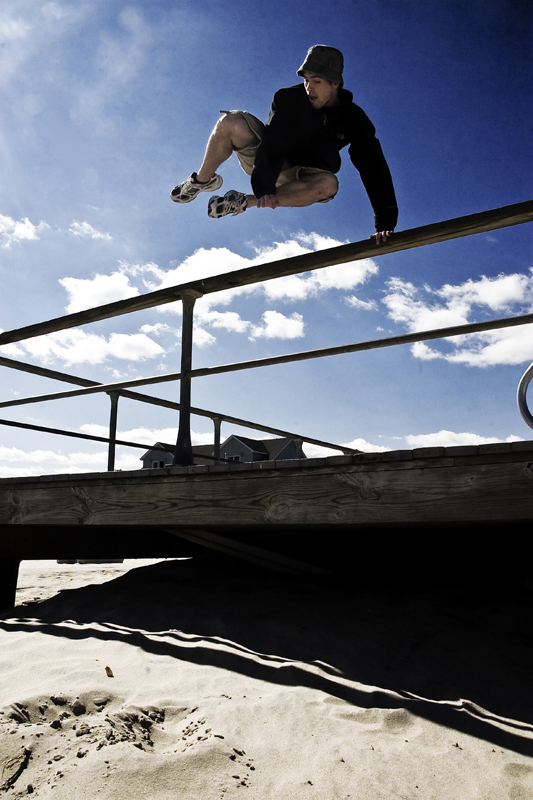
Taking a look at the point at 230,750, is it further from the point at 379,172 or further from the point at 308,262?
the point at 379,172

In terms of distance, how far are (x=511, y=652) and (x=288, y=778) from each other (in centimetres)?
157

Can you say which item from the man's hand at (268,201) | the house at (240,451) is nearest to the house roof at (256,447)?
the house at (240,451)

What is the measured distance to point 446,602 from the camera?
3.08m

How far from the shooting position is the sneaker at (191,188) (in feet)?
9.20

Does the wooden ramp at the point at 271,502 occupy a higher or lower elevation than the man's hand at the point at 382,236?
lower

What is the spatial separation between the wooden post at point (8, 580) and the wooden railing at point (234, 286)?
0.92 metres

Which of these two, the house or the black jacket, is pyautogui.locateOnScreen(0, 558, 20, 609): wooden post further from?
the house

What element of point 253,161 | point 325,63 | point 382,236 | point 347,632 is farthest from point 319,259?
point 347,632

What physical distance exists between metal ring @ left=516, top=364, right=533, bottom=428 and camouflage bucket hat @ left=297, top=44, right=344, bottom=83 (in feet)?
7.44

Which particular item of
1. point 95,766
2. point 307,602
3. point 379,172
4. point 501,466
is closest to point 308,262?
point 379,172

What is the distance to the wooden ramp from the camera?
1.91 meters

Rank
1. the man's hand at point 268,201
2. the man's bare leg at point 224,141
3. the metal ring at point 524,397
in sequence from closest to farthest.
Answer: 1. the man's hand at point 268,201
2. the man's bare leg at point 224,141
3. the metal ring at point 524,397

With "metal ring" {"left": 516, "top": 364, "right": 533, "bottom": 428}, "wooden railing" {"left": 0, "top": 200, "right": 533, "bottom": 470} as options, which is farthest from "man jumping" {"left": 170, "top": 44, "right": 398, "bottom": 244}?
"metal ring" {"left": 516, "top": 364, "right": 533, "bottom": 428}

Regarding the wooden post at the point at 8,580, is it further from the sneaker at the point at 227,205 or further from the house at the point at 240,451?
the house at the point at 240,451
